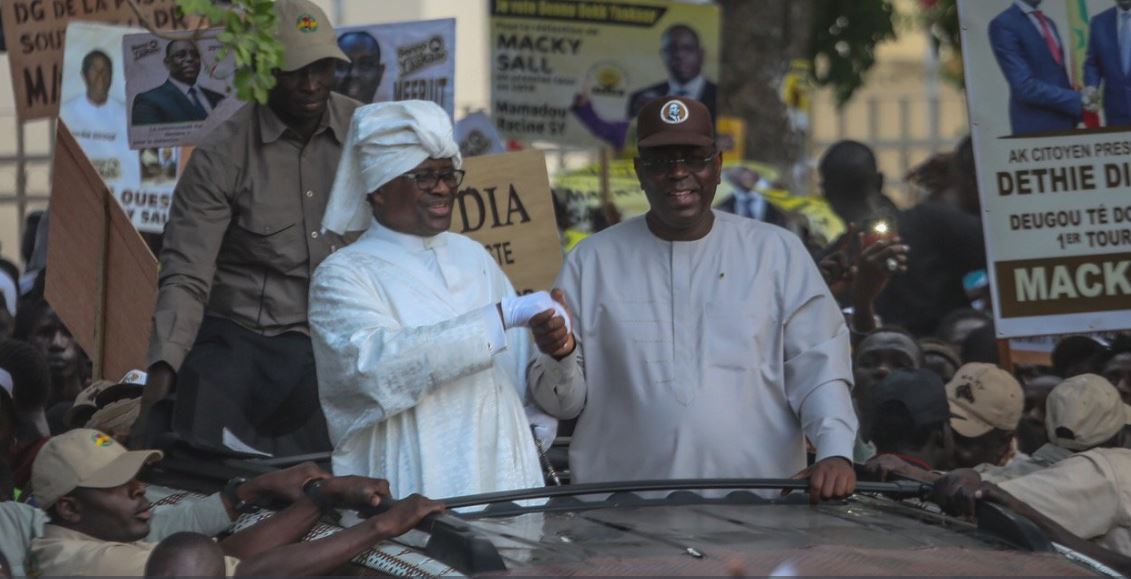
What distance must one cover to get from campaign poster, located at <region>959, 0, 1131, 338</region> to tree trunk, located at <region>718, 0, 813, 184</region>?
877cm

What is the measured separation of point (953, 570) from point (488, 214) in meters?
4.72

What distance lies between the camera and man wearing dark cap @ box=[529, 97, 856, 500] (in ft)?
18.6

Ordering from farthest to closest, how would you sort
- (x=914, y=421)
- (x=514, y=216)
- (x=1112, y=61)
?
(x=514, y=216) → (x=1112, y=61) → (x=914, y=421)

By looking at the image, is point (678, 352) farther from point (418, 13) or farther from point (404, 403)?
point (418, 13)

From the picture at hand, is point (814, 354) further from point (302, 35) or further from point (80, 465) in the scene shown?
point (302, 35)

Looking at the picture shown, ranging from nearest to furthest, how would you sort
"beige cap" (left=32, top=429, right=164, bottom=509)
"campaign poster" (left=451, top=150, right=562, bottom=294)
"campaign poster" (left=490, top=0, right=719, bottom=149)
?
"beige cap" (left=32, top=429, right=164, bottom=509) < "campaign poster" (left=451, top=150, right=562, bottom=294) < "campaign poster" (left=490, top=0, right=719, bottom=149)

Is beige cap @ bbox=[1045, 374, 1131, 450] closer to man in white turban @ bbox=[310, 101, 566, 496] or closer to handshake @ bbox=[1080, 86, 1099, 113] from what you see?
handshake @ bbox=[1080, 86, 1099, 113]

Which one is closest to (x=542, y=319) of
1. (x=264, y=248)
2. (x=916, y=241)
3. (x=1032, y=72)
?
(x=264, y=248)

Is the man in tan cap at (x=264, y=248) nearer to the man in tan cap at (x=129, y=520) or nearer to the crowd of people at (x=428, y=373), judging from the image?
the crowd of people at (x=428, y=373)

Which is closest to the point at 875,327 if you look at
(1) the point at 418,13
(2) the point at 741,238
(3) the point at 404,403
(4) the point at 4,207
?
(2) the point at 741,238

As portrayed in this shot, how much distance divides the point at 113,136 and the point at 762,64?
7.54 m

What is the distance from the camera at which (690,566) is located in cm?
413

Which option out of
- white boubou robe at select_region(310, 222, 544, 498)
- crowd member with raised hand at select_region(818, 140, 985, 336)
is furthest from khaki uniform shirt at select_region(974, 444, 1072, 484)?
crowd member with raised hand at select_region(818, 140, 985, 336)

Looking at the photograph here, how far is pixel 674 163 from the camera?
226 inches
